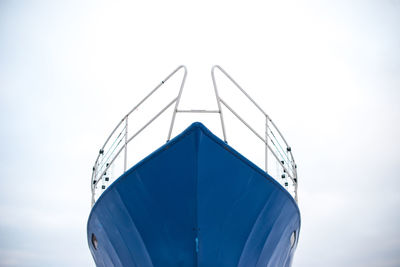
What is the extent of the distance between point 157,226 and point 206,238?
692 millimetres

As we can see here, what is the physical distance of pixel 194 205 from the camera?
5312 mm

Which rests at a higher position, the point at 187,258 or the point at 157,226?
the point at 157,226

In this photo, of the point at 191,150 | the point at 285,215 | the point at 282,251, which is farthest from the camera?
the point at 282,251

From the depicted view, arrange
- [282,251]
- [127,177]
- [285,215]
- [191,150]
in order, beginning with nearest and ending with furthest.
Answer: [191,150] < [127,177] < [285,215] < [282,251]

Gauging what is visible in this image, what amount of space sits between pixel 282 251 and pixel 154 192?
111 inches

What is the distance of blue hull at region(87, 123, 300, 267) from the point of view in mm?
5316

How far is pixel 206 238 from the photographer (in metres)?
5.41

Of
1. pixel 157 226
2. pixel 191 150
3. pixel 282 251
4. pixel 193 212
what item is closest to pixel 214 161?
pixel 191 150

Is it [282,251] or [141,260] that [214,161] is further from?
[282,251]

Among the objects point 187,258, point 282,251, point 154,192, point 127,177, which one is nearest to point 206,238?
point 187,258

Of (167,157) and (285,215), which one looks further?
(285,215)

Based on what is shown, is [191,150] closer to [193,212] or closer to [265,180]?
[193,212]

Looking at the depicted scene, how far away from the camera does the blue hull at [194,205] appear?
532 cm

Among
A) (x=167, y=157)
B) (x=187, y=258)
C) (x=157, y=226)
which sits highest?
(x=167, y=157)
